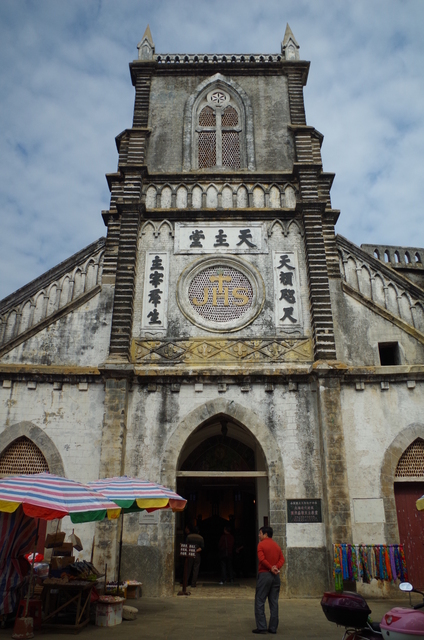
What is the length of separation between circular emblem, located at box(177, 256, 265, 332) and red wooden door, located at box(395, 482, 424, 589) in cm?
579

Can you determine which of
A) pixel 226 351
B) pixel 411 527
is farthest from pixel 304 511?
pixel 226 351

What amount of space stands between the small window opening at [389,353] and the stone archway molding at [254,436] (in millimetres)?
4112

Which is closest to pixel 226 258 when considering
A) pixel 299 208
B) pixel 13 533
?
pixel 299 208

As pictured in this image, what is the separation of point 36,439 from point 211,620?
6222 millimetres

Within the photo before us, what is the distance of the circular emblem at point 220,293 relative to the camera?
14.2 meters

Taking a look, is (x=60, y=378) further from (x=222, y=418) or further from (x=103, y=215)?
(x=103, y=215)

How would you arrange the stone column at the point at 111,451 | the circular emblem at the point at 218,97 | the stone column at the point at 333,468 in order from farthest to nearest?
1. the circular emblem at the point at 218,97
2. the stone column at the point at 333,468
3. the stone column at the point at 111,451

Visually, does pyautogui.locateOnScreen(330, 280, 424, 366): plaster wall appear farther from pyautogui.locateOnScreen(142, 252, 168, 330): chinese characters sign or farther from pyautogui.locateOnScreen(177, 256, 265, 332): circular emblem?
pyautogui.locateOnScreen(142, 252, 168, 330): chinese characters sign

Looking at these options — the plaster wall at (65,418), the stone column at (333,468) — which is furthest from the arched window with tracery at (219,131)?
the plaster wall at (65,418)

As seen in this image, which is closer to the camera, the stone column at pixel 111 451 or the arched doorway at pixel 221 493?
the stone column at pixel 111 451

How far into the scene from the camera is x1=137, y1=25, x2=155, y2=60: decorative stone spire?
18703mm

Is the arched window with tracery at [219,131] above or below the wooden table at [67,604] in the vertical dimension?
above

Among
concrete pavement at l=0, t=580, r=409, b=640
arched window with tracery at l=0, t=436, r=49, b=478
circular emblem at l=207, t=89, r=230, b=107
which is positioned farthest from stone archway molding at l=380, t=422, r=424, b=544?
circular emblem at l=207, t=89, r=230, b=107

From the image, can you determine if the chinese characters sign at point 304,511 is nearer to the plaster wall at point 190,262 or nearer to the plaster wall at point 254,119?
the plaster wall at point 190,262
